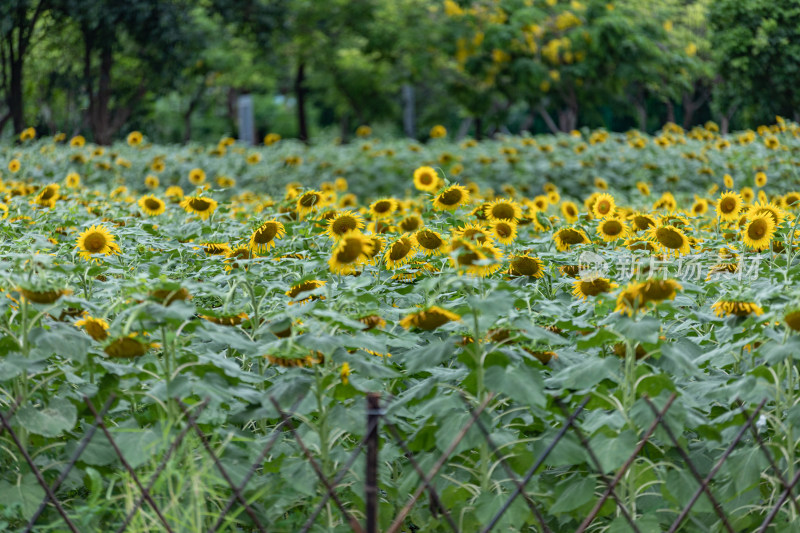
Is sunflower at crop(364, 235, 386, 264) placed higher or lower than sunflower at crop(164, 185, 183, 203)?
higher

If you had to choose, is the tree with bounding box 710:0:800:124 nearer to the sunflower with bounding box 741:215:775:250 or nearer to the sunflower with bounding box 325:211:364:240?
the sunflower with bounding box 741:215:775:250

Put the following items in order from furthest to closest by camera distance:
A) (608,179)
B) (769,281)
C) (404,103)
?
(404,103) → (608,179) → (769,281)

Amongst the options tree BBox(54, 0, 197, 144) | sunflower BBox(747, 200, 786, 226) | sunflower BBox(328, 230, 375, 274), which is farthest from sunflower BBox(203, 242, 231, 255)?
tree BBox(54, 0, 197, 144)

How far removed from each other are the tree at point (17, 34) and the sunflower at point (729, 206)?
1365cm

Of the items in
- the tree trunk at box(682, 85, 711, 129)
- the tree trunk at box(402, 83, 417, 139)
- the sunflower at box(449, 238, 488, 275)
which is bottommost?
the tree trunk at box(402, 83, 417, 139)

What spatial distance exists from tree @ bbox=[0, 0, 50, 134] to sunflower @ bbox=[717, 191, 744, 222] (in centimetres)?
1365

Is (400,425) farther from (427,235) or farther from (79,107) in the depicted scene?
(79,107)

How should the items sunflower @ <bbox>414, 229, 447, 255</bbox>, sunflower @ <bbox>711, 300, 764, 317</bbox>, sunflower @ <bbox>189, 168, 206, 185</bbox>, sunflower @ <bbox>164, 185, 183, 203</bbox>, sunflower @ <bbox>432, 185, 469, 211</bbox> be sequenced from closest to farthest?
sunflower @ <bbox>711, 300, 764, 317</bbox> < sunflower @ <bbox>414, 229, 447, 255</bbox> < sunflower @ <bbox>432, 185, 469, 211</bbox> < sunflower @ <bbox>164, 185, 183, 203</bbox> < sunflower @ <bbox>189, 168, 206, 185</bbox>

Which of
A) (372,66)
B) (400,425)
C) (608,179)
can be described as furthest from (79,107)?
(400,425)

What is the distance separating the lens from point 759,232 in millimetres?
4371

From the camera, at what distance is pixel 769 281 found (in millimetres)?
3561

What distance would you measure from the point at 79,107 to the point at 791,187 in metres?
17.1

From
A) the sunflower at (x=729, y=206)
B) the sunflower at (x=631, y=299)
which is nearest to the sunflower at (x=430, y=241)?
the sunflower at (x=631, y=299)

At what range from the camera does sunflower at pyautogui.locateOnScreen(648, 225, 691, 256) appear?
4312 millimetres
